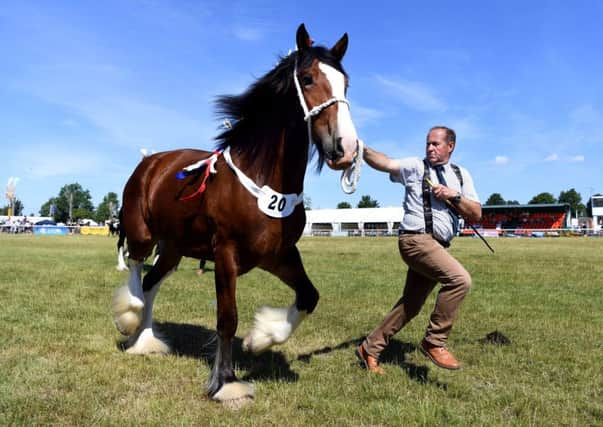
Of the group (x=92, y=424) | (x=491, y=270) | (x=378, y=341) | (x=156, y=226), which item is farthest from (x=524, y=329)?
(x=491, y=270)

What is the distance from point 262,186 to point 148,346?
251cm

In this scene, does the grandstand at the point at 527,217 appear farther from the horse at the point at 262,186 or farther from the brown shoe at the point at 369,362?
the horse at the point at 262,186

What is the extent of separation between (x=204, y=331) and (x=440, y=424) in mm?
3835

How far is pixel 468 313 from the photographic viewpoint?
7672 mm

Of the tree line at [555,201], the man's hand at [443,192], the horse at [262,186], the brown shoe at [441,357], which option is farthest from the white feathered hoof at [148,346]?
the tree line at [555,201]

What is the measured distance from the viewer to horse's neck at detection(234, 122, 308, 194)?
400 centimetres

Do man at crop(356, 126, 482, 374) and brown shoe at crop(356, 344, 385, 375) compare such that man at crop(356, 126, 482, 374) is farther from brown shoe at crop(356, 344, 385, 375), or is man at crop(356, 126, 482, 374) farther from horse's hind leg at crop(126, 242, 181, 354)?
horse's hind leg at crop(126, 242, 181, 354)

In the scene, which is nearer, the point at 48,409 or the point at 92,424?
the point at 92,424

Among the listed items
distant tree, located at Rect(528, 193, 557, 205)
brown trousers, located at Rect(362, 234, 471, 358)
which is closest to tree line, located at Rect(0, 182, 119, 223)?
distant tree, located at Rect(528, 193, 557, 205)

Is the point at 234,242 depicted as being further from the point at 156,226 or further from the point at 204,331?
the point at 204,331

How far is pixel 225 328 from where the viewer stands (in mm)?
4027

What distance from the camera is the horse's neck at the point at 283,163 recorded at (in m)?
4.00

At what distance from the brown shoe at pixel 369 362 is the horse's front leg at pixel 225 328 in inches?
49.8

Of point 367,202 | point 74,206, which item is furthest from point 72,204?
point 367,202
